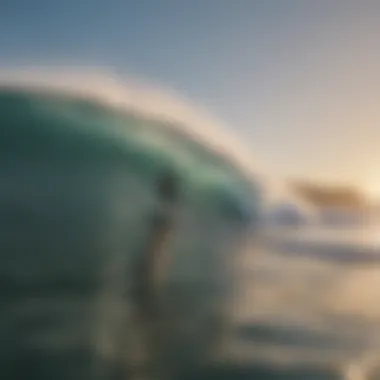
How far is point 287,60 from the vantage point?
117cm

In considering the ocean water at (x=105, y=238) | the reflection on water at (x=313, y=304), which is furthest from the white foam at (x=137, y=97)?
the reflection on water at (x=313, y=304)

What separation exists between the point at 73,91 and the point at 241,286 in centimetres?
43

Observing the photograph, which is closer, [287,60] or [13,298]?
[13,298]

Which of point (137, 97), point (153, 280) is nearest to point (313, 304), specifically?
point (153, 280)

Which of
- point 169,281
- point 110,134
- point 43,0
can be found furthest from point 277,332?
point 43,0

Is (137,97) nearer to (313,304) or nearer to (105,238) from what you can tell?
(105,238)

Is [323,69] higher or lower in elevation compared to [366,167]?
higher

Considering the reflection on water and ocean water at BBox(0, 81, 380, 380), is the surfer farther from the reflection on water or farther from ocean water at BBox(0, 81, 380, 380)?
the reflection on water

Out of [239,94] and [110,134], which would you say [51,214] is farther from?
[239,94]

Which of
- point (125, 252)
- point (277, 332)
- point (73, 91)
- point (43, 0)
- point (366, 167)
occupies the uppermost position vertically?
point (43, 0)

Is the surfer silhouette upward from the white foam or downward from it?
downward

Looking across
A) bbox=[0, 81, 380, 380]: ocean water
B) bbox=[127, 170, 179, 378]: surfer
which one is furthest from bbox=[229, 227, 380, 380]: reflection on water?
bbox=[127, 170, 179, 378]: surfer

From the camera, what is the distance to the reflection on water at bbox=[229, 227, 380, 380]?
108 cm

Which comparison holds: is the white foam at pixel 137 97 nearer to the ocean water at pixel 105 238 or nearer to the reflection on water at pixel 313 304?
the ocean water at pixel 105 238
